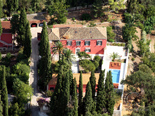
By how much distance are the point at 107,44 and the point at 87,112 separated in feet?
98.7

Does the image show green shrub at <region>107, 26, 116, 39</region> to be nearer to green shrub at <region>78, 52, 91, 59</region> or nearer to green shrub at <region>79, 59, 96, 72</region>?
green shrub at <region>78, 52, 91, 59</region>

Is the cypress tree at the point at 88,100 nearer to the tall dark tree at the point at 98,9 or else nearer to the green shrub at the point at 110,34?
the green shrub at the point at 110,34

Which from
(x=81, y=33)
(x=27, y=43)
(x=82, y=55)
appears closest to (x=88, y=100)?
(x=82, y=55)

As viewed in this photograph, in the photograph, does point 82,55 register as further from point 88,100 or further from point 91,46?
point 88,100

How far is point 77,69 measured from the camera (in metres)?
83.8

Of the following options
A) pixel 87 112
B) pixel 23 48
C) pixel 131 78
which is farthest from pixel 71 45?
pixel 87 112

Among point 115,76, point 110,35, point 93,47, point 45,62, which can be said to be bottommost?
point 115,76

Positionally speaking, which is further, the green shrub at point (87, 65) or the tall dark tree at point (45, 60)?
the green shrub at point (87, 65)

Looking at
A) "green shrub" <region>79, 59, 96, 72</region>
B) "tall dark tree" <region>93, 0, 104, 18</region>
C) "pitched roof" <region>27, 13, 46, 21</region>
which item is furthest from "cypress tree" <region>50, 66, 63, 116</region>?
"tall dark tree" <region>93, 0, 104, 18</region>

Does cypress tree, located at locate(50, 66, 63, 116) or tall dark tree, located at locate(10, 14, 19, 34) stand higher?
tall dark tree, located at locate(10, 14, 19, 34)

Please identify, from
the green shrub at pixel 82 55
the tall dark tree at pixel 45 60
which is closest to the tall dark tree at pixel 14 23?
the tall dark tree at pixel 45 60

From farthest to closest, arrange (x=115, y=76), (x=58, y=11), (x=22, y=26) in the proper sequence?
(x=58, y=11) → (x=115, y=76) → (x=22, y=26)

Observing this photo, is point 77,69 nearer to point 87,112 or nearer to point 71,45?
point 71,45

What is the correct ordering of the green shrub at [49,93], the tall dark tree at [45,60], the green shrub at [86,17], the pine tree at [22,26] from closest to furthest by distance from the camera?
the tall dark tree at [45,60]
the green shrub at [49,93]
the pine tree at [22,26]
the green shrub at [86,17]
